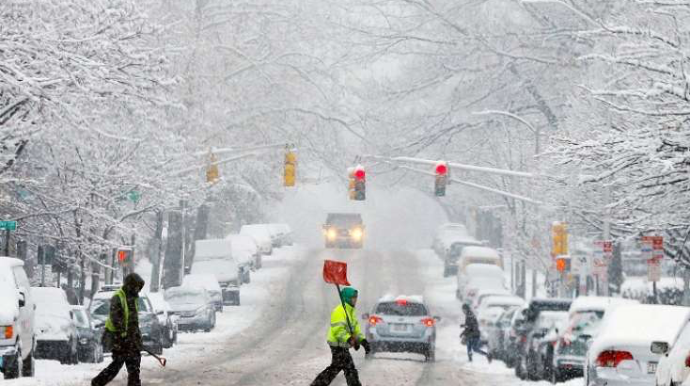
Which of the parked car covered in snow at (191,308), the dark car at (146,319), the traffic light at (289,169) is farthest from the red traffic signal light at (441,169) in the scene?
the dark car at (146,319)

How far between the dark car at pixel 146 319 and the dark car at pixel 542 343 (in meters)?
8.98

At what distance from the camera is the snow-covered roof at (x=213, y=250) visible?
6106cm

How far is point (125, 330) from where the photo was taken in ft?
60.8

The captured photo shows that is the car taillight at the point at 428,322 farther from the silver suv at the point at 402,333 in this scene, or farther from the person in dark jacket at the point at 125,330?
the person in dark jacket at the point at 125,330

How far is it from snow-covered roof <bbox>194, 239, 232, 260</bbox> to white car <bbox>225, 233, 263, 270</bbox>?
12.1ft

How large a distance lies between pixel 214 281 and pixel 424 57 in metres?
11.3

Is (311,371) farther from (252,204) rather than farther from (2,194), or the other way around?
(252,204)

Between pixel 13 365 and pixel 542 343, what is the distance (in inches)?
371

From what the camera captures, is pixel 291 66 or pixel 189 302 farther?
pixel 291 66

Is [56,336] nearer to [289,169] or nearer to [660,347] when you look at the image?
[660,347]

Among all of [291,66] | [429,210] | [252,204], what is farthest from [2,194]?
[429,210]

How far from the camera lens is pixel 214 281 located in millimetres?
53125

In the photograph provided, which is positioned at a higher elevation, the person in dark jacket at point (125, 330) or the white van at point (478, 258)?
the white van at point (478, 258)

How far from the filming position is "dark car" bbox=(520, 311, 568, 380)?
85.7 feet
